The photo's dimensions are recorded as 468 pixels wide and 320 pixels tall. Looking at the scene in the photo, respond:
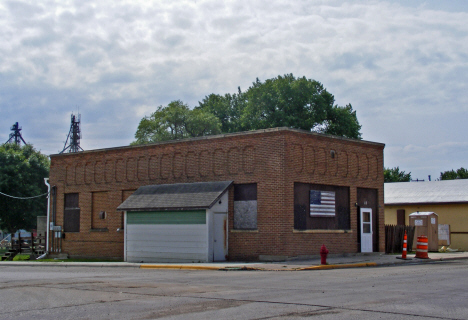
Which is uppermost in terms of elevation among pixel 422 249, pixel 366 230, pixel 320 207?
pixel 320 207

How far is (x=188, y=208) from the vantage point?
971 inches

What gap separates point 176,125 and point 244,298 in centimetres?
5285

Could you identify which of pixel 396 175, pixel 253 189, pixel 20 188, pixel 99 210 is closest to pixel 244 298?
pixel 253 189

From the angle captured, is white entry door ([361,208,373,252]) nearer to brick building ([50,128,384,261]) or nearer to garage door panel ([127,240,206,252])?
brick building ([50,128,384,261])

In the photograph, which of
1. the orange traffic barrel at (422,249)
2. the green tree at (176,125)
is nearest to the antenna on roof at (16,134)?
the green tree at (176,125)

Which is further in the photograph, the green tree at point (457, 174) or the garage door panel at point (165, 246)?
the green tree at point (457, 174)

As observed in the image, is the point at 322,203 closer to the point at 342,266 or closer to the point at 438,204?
the point at 342,266

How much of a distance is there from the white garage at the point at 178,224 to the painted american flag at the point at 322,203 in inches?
148

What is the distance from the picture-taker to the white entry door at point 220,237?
2473 centimetres

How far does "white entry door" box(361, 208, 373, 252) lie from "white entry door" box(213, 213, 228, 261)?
7.06 metres

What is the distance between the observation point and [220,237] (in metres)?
24.9

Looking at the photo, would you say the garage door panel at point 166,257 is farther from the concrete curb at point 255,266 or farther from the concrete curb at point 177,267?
the concrete curb at point 177,267

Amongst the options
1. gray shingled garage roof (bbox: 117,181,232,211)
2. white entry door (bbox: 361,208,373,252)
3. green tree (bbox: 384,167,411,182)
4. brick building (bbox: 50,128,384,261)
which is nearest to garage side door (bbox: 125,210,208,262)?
brick building (bbox: 50,128,384,261)

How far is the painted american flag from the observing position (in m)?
25.2
